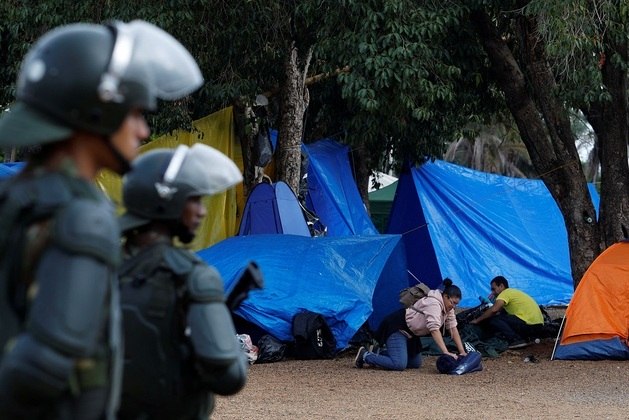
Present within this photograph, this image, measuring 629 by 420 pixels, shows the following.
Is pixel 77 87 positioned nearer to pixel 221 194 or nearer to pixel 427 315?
pixel 427 315

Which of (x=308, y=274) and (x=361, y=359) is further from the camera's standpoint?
(x=308, y=274)

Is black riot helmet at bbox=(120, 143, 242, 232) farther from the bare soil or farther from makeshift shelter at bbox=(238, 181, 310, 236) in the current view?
makeshift shelter at bbox=(238, 181, 310, 236)

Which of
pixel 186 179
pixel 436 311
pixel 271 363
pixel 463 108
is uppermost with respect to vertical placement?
pixel 463 108

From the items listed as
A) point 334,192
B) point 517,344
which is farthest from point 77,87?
point 334,192

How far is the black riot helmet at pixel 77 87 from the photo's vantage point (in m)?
2.30

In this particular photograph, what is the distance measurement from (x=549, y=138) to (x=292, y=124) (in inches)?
135

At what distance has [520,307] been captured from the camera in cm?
1436

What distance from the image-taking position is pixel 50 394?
2.19 m

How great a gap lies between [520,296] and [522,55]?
3124 millimetres

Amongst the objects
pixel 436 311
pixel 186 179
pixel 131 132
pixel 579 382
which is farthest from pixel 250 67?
pixel 131 132

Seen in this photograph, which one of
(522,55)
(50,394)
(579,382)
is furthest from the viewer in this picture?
(522,55)

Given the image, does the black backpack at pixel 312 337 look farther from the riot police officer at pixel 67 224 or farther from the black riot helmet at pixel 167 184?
the riot police officer at pixel 67 224

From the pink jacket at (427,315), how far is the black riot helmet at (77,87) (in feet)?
30.9

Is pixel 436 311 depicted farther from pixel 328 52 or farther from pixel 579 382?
pixel 328 52
